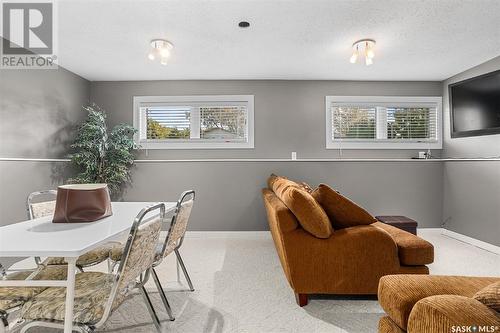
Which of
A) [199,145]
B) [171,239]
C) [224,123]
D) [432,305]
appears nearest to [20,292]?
[171,239]

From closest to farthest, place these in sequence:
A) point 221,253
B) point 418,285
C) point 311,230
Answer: point 418,285 → point 311,230 → point 221,253

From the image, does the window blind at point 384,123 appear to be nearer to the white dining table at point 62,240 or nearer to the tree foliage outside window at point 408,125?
the tree foliage outside window at point 408,125

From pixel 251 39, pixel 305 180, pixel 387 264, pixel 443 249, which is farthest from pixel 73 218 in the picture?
pixel 443 249

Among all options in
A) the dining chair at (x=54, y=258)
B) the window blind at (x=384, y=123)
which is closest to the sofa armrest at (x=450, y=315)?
the dining chair at (x=54, y=258)

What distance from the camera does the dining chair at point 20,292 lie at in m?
1.22

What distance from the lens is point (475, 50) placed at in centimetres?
307

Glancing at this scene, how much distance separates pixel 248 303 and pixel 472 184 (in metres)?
3.44

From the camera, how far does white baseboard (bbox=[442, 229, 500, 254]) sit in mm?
3244

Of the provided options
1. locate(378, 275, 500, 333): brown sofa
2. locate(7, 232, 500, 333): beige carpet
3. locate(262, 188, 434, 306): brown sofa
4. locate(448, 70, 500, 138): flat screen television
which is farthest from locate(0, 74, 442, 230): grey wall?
locate(378, 275, 500, 333): brown sofa

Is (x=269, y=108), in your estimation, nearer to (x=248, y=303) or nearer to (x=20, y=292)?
(x=248, y=303)

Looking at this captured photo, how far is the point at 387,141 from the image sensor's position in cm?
415

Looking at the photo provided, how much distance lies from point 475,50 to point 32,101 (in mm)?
5072

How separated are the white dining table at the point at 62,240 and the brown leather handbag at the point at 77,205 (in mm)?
45

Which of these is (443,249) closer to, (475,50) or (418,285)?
(475,50)
